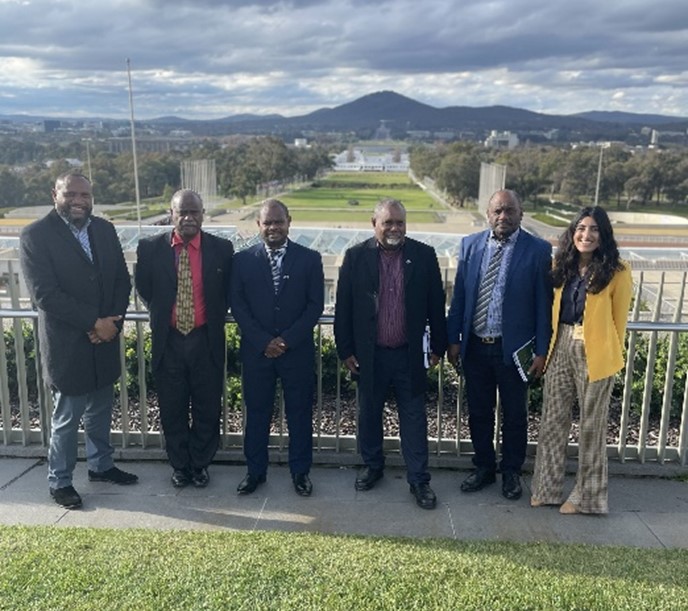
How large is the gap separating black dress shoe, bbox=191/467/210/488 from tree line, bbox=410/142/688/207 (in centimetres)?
5976

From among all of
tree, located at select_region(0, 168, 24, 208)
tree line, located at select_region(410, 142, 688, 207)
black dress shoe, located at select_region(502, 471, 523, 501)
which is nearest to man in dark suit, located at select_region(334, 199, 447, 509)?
black dress shoe, located at select_region(502, 471, 523, 501)

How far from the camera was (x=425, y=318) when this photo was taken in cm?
422

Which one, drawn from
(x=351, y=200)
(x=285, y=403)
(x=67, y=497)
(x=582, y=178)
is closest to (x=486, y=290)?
(x=285, y=403)

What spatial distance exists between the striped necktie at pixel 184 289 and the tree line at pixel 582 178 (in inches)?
2356

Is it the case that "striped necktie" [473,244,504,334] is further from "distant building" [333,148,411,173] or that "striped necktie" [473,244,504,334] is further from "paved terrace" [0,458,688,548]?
"distant building" [333,148,411,173]

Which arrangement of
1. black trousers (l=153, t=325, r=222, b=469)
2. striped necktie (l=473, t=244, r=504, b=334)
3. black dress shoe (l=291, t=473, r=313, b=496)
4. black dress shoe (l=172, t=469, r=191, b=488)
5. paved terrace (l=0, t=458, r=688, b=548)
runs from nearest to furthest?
paved terrace (l=0, t=458, r=688, b=548), striped necktie (l=473, t=244, r=504, b=334), black trousers (l=153, t=325, r=222, b=469), black dress shoe (l=291, t=473, r=313, b=496), black dress shoe (l=172, t=469, r=191, b=488)

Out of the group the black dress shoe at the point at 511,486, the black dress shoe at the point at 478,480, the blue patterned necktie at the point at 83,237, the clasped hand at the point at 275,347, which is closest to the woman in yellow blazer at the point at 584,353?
the black dress shoe at the point at 511,486

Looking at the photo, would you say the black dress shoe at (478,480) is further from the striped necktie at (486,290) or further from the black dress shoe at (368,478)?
the striped necktie at (486,290)

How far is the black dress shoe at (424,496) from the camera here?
168 inches

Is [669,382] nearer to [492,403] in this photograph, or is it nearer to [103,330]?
[492,403]

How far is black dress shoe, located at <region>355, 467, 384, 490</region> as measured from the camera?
4535 mm

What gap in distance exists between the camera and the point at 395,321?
4.21 meters

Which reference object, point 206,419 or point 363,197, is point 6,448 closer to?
point 206,419

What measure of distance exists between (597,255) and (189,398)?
2799 millimetres
